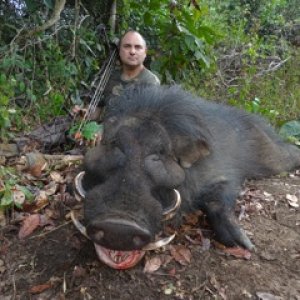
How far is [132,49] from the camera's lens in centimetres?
548

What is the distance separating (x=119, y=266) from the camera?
9.13 ft

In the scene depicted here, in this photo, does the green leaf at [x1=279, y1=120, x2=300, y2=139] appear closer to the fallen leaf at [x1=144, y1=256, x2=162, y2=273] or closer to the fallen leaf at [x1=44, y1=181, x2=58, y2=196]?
the fallen leaf at [x1=44, y1=181, x2=58, y2=196]

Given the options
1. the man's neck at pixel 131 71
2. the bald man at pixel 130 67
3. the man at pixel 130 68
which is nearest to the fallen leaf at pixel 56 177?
the man at pixel 130 68

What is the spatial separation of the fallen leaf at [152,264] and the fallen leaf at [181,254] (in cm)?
12

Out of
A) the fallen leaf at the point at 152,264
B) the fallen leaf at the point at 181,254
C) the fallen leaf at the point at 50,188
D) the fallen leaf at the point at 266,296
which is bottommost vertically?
the fallen leaf at the point at 50,188

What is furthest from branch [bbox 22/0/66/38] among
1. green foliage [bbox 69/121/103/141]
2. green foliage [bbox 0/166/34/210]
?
green foliage [bbox 0/166/34/210]

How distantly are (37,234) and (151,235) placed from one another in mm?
1074

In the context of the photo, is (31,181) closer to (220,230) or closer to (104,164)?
(104,164)

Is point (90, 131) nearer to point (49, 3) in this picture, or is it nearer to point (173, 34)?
point (49, 3)

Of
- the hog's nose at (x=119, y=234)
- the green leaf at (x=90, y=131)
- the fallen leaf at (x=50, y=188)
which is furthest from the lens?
the green leaf at (x=90, y=131)

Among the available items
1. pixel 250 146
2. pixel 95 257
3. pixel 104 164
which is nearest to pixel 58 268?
pixel 95 257

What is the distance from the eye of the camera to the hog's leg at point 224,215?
127 inches

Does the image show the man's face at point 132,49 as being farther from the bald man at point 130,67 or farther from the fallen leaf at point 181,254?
the fallen leaf at point 181,254

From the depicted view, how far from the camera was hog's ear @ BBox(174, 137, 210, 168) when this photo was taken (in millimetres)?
3156
